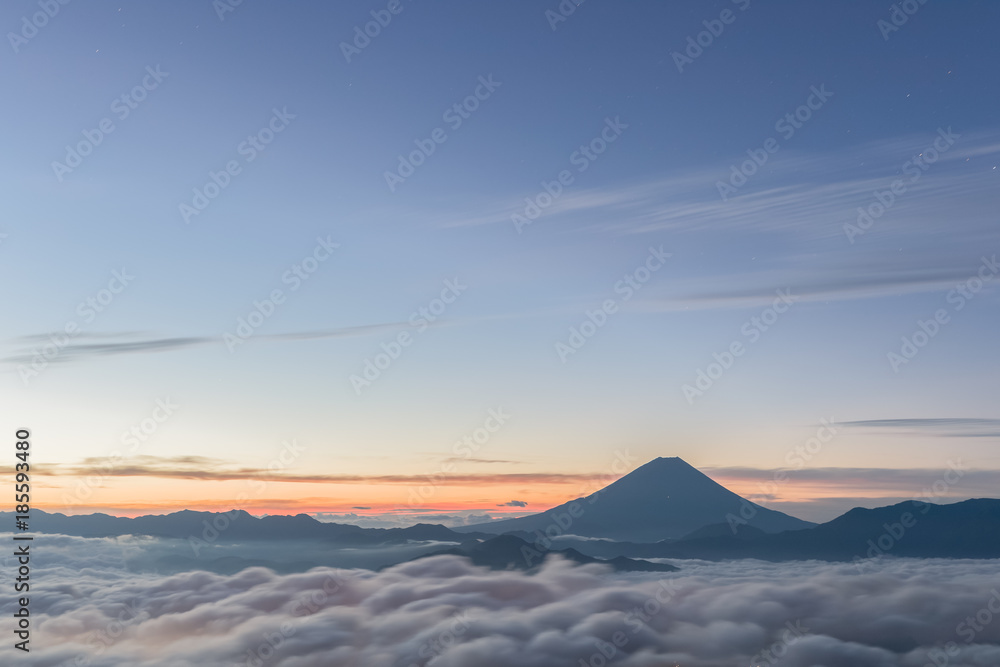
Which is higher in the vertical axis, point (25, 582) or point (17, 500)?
point (17, 500)

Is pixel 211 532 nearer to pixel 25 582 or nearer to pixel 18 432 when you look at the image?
pixel 25 582

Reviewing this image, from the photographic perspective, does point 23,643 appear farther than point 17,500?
Yes

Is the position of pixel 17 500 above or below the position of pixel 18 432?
below

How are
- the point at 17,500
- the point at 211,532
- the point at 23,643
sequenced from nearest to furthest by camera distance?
1. the point at 17,500
2. the point at 23,643
3. the point at 211,532

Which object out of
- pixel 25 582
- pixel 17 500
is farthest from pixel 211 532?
pixel 17 500

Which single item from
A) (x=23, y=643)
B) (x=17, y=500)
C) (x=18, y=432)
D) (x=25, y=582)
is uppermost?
(x=18, y=432)

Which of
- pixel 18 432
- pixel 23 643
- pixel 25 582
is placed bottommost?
pixel 23 643

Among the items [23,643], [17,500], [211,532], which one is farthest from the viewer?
[211,532]

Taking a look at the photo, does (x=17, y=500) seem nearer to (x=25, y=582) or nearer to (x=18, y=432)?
(x=18, y=432)

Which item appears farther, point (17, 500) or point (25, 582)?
point (25, 582)
